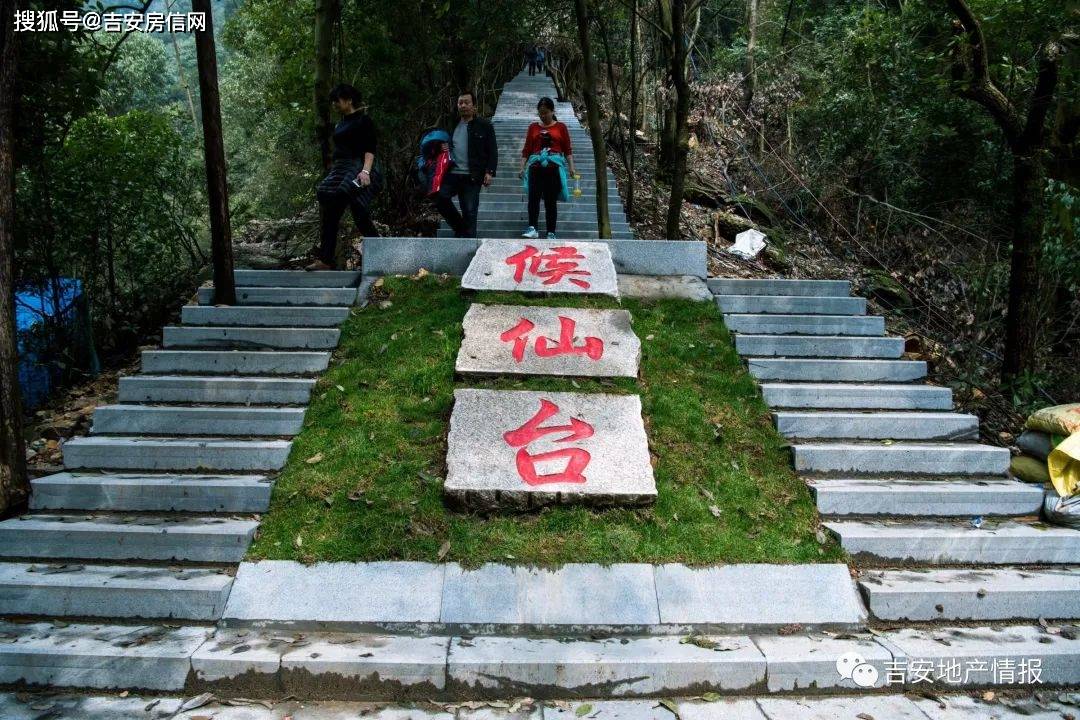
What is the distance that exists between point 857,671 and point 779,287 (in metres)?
4.21

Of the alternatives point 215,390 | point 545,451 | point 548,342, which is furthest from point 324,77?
point 545,451

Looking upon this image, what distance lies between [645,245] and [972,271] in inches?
174

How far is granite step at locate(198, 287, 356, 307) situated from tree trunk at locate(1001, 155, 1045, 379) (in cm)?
590

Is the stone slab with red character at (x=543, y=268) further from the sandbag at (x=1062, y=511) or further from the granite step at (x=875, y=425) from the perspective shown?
the sandbag at (x=1062, y=511)

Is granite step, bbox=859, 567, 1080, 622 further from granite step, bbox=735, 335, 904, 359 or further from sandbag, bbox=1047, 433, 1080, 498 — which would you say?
granite step, bbox=735, 335, 904, 359

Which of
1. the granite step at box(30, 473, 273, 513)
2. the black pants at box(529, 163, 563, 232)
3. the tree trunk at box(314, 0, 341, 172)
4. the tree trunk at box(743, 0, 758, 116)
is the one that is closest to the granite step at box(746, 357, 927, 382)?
the black pants at box(529, 163, 563, 232)

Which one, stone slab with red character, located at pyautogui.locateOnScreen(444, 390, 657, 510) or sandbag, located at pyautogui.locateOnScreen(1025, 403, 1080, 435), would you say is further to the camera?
sandbag, located at pyautogui.locateOnScreen(1025, 403, 1080, 435)

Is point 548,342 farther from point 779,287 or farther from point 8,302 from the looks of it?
point 8,302

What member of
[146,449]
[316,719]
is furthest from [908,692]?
[146,449]

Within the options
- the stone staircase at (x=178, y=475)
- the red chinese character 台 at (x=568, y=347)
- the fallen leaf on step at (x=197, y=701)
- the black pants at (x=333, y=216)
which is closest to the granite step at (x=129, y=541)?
the stone staircase at (x=178, y=475)

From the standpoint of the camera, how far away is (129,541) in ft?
15.0

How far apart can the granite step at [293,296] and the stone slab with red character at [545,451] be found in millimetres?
2153

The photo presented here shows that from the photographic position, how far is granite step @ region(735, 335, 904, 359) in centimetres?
638

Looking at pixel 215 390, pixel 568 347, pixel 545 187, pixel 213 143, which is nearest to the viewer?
pixel 215 390
